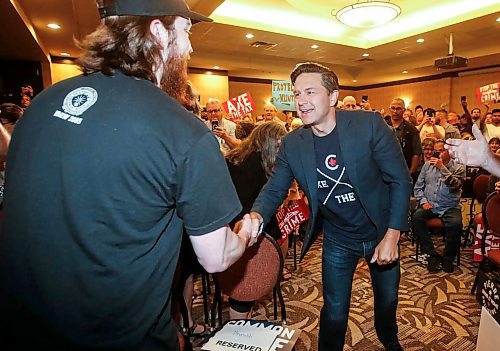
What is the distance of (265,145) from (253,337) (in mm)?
1260

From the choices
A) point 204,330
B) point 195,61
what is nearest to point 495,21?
point 195,61

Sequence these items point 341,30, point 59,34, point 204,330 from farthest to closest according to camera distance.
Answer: point 341,30
point 59,34
point 204,330

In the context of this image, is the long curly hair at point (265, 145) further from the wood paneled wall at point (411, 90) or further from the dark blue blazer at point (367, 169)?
the wood paneled wall at point (411, 90)

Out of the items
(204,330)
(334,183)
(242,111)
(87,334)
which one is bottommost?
(204,330)

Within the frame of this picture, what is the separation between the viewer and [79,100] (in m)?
0.84

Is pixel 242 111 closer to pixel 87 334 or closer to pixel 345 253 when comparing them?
pixel 345 253

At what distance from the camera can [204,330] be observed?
2.65 meters

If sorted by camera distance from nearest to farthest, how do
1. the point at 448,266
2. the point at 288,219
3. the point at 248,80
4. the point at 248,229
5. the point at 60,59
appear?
1. the point at 248,229
2. the point at 288,219
3. the point at 448,266
4. the point at 60,59
5. the point at 248,80

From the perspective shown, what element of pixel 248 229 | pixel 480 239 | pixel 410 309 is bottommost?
pixel 410 309

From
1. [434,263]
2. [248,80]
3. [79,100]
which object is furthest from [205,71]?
[79,100]

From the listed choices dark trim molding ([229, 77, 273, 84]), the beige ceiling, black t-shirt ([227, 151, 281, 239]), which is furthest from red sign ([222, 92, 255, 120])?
dark trim molding ([229, 77, 273, 84])

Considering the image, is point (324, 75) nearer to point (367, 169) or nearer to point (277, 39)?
point (367, 169)

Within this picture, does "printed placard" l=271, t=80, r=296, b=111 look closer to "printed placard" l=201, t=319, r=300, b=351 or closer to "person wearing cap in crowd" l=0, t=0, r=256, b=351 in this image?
"printed placard" l=201, t=319, r=300, b=351

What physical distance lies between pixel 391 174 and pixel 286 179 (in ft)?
1.80
